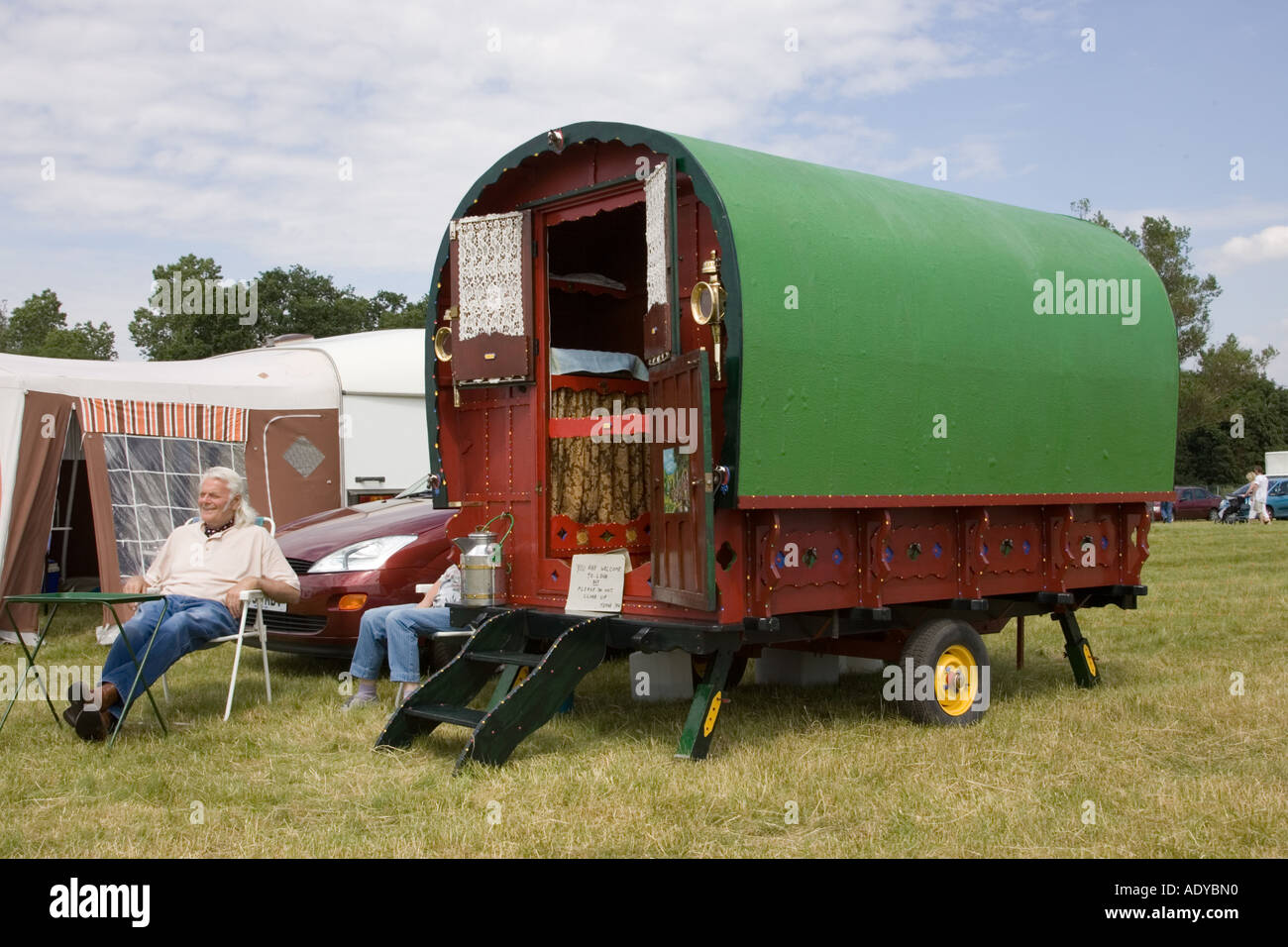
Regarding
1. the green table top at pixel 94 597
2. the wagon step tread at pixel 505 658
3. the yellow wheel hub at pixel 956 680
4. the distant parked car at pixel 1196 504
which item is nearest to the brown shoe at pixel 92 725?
the green table top at pixel 94 597

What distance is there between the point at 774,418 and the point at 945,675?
2.06 metres

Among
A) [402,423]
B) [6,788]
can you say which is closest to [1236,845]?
[6,788]

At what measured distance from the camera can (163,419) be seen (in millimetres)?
11594

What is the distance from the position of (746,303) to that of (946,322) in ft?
5.18

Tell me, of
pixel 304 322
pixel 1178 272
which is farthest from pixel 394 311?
pixel 1178 272

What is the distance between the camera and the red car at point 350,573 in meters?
8.37

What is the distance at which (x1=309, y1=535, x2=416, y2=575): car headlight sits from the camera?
27.9 feet

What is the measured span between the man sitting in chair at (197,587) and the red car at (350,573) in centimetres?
107

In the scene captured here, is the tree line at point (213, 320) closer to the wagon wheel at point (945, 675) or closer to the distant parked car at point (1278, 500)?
the distant parked car at point (1278, 500)

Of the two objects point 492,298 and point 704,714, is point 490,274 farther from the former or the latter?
point 704,714

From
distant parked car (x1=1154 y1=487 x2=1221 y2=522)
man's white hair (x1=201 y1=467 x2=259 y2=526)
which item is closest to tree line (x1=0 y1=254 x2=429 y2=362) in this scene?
distant parked car (x1=1154 y1=487 x2=1221 y2=522)

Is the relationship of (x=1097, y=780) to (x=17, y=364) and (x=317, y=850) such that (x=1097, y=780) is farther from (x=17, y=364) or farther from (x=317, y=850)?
(x=17, y=364)

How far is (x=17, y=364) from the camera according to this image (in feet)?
36.3

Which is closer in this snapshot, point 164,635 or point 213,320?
point 164,635
